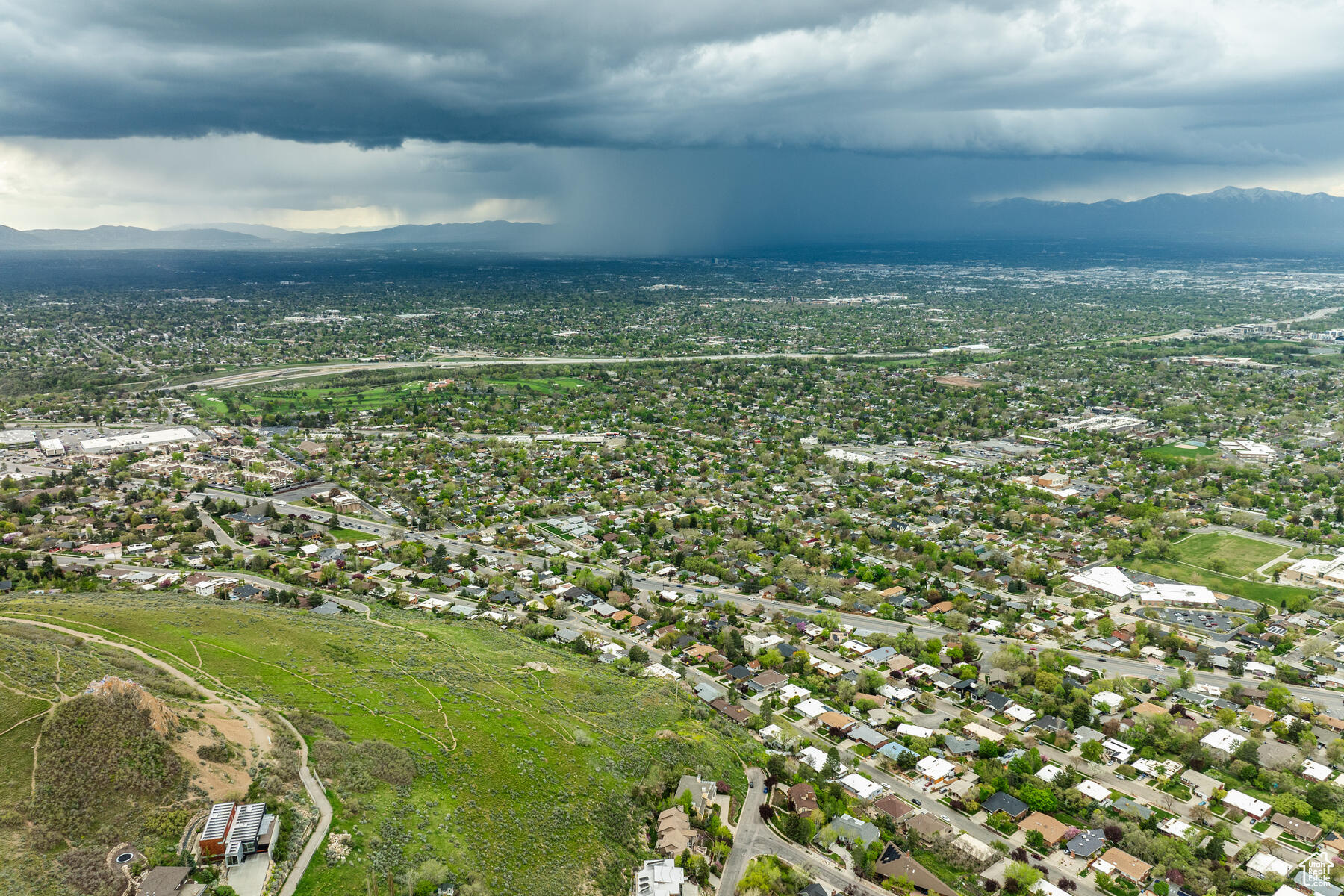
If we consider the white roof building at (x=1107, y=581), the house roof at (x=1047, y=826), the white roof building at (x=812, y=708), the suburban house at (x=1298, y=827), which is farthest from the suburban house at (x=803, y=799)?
the white roof building at (x=1107, y=581)

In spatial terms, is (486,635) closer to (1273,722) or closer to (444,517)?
(444,517)

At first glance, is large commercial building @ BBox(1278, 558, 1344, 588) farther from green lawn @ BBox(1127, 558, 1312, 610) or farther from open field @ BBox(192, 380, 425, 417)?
open field @ BBox(192, 380, 425, 417)

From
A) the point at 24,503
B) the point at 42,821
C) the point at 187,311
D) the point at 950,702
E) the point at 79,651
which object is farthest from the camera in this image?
the point at 187,311

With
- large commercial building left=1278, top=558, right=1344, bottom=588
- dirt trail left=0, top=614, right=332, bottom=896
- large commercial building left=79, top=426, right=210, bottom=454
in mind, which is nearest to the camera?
dirt trail left=0, top=614, right=332, bottom=896

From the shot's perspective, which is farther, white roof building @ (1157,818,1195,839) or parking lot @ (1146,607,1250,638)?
parking lot @ (1146,607,1250,638)

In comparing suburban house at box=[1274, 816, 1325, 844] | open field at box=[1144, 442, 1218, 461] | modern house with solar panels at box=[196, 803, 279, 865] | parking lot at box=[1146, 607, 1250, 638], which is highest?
open field at box=[1144, 442, 1218, 461]

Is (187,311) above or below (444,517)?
above

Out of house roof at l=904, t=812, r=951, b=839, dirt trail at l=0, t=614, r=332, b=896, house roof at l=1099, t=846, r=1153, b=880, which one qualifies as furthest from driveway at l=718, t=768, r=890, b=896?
dirt trail at l=0, t=614, r=332, b=896

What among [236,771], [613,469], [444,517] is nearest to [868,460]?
[613,469]

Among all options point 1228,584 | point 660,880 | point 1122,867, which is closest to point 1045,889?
point 1122,867
